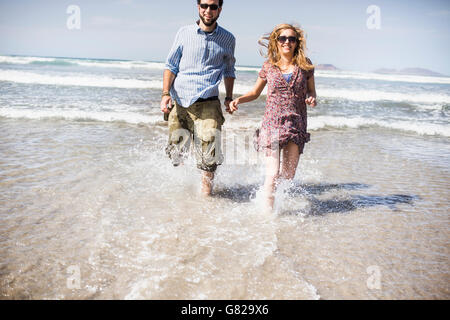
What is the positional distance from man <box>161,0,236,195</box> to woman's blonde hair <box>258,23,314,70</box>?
51cm

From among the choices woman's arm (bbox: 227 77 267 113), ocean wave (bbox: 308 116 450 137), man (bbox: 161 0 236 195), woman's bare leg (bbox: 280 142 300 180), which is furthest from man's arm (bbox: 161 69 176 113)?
ocean wave (bbox: 308 116 450 137)

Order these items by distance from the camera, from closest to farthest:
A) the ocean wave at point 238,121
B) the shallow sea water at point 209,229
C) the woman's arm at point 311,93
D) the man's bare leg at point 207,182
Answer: the shallow sea water at point 209,229 → the woman's arm at point 311,93 → the man's bare leg at point 207,182 → the ocean wave at point 238,121

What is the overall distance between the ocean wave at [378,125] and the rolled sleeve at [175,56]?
609cm

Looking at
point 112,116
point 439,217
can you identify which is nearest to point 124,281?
point 439,217

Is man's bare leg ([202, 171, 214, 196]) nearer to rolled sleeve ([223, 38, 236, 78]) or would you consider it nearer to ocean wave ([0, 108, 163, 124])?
rolled sleeve ([223, 38, 236, 78])

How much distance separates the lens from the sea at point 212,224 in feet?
7.92

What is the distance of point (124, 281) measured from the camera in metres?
2.36

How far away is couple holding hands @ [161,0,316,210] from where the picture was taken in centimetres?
346

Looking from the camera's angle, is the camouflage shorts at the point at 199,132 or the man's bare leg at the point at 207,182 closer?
the camouflage shorts at the point at 199,132

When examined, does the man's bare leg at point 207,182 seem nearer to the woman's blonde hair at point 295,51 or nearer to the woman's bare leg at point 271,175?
the woman's bare leg at point 271,175

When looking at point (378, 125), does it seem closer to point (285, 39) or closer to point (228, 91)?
point (228, 91)

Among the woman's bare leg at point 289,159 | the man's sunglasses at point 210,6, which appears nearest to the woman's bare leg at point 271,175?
the woman's bare leg at point 289,159
